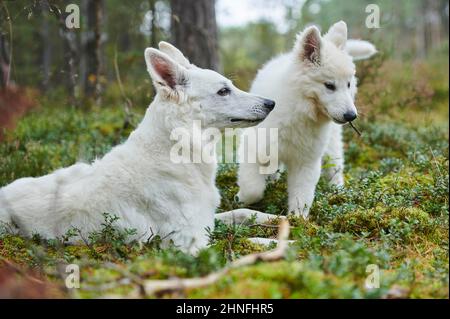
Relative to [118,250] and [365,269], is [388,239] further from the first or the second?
[118,250]

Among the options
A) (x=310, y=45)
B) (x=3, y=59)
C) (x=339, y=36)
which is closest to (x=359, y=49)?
(x=339, y=36)

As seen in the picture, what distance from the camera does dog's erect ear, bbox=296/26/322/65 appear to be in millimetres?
5043

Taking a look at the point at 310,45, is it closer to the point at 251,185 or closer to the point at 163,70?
the point at 251,185

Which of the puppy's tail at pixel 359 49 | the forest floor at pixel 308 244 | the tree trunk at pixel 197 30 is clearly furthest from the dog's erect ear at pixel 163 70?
the tree trunk at pixel 197 30

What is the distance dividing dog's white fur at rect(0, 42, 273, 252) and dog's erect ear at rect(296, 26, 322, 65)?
1258mm

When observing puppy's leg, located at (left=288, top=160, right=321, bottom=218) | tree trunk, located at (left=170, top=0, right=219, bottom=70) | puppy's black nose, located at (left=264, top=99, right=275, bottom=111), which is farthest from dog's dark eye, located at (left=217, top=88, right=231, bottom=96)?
tree trunk, located at (left=170, top=0, right=219, bottom=70)

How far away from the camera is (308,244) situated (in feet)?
12.5

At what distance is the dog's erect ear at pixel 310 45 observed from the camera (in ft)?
16.5

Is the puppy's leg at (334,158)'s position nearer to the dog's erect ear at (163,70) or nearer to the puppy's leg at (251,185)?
the puppy's leg at (251,185)

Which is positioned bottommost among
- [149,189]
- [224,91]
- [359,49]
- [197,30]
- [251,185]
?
[251,185]

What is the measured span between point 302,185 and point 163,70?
72.7 inches
